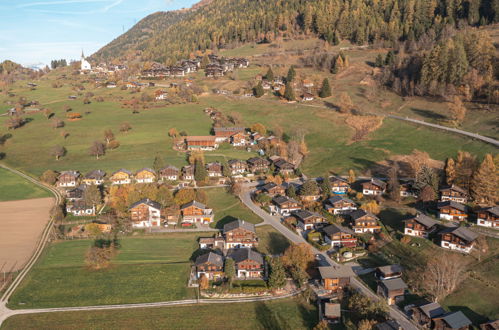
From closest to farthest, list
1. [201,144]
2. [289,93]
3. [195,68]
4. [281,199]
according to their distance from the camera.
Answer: [281,199], [201,144], [289,93], [195,68]

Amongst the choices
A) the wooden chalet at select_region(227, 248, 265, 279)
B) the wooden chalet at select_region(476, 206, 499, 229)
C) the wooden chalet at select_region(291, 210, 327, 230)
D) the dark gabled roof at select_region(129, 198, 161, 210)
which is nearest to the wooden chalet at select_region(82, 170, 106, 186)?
the dark gabled roof at select_region(129, 198, 161, 210)

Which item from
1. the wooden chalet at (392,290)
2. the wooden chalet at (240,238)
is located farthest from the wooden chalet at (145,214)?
the wooden chalet at (392,290)

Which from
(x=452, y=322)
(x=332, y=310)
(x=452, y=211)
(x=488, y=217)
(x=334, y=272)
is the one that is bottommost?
(x=332, y=310)

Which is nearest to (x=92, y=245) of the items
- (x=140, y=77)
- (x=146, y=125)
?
(x=146, y=125)

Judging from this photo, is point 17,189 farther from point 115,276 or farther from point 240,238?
point 240,238

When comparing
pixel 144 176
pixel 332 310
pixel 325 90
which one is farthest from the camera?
pixel 325 90

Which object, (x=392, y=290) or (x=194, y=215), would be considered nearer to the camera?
(x=392, y=290)

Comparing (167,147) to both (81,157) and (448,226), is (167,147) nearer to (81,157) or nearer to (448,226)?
(81,157)

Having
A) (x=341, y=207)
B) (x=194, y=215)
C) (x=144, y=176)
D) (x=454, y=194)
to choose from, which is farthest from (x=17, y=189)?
(x=454, y=194)

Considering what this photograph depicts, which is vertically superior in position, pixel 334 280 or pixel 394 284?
pixel 394 284
